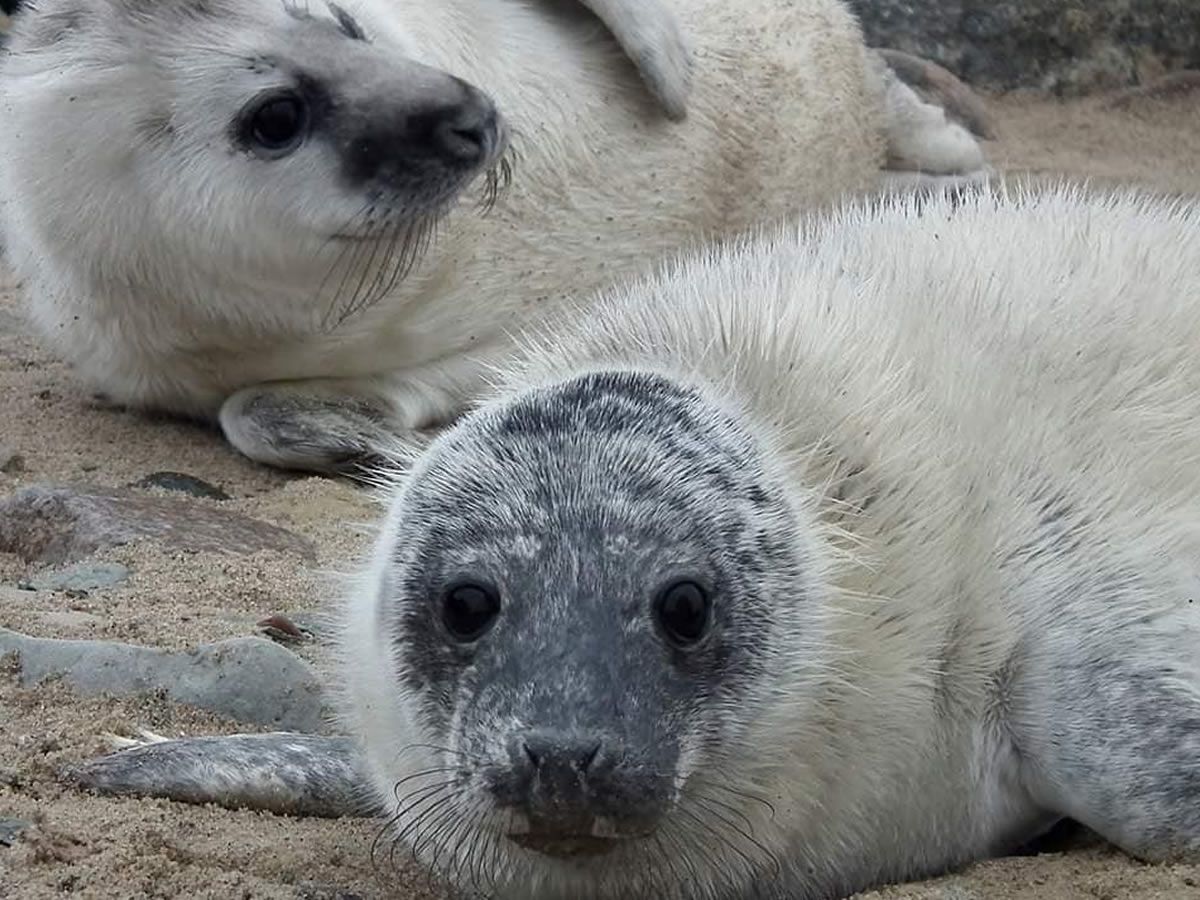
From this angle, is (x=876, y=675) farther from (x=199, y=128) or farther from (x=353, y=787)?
(x=199, y=128)

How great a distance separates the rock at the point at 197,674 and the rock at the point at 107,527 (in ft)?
2.85

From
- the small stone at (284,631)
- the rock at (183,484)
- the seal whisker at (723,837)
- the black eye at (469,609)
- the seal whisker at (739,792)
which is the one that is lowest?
the rock at (183,484)

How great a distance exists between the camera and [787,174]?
7.30m

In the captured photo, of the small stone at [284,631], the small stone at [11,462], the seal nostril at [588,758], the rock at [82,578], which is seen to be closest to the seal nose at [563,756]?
the seal nostril at [588,758]

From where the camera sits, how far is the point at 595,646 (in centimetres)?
299

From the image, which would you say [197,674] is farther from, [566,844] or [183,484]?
[183,484]

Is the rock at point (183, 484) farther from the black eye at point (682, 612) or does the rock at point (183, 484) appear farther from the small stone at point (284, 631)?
the black eye at point (682, 612)

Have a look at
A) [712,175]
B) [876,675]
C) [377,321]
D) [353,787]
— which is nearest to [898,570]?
[876,675]

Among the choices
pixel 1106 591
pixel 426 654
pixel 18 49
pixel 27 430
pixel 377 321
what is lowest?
pixel 27 430

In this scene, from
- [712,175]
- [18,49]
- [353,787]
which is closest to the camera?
[353,787]

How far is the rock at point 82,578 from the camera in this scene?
4648mm

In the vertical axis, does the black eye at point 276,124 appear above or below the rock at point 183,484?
above

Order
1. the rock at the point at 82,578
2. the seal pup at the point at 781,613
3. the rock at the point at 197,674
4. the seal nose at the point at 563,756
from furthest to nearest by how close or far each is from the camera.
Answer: the rock at the point at 82,578
the rock at the point at 197,674
the seal pup at the point at 781,613
the seal nose at the point at 563,756

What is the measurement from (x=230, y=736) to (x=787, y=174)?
3.89 m
